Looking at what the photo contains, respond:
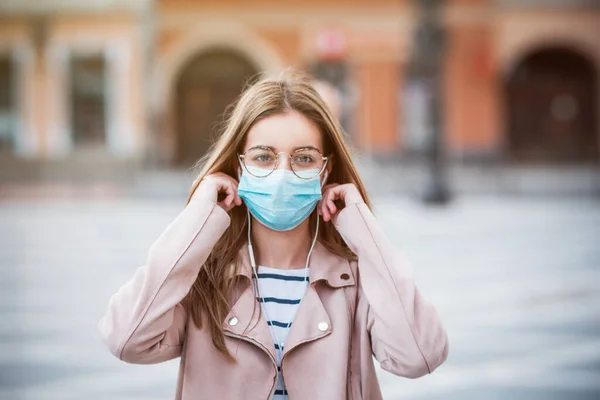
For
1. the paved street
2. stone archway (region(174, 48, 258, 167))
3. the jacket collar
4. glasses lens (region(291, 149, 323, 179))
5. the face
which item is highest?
stone archway (region(174, 48, 258, 167))

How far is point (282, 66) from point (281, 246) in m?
22.6

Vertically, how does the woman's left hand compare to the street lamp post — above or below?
below

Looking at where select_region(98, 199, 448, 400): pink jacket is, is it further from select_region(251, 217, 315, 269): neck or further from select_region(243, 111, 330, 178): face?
select_region(243, 111, 330, 178): face

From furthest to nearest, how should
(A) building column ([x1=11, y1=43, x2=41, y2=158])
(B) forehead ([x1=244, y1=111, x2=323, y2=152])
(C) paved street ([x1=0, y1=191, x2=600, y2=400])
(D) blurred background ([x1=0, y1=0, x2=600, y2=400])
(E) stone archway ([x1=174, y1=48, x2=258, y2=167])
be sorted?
(E) stone archway ([x1=174, y1=48, x2=258, y2=167]) → (A) building column ([x1=11, y1=43, x2=41, y2=158]) → (D) blurred background ([x1=0, y1=0, x2=600, y2=400]) → (C) paved street ([x1=0, y1=191, x2=600, y2=400]) → (B) forehead ([x1=244, y1=111, x2=323, y2=152])

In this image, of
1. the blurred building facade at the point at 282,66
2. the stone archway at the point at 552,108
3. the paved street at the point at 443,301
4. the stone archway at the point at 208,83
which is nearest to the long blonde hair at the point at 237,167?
the paved street at the point at 443,301

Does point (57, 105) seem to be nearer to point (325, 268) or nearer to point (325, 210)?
point (325, 210)

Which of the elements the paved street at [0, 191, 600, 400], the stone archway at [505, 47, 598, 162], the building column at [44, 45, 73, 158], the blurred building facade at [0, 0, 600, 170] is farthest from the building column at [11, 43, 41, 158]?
the stone archway at [505, 47, 598, 162]

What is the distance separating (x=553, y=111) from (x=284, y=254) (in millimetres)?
23744

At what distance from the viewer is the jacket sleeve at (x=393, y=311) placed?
2.23 m

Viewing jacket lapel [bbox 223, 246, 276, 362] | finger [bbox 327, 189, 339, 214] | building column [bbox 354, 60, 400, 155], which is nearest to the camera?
jacket lapel [bbox 223, 246, 276, 362]

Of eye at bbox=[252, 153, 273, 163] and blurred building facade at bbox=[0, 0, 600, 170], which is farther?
blurred building facade at bbox=[0, 0, 600, 170]

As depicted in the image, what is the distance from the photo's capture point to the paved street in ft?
15.8

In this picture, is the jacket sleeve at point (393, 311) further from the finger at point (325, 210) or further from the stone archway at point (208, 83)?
the stone archway at point (208, 83)

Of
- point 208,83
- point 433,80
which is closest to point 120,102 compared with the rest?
point 208,83
